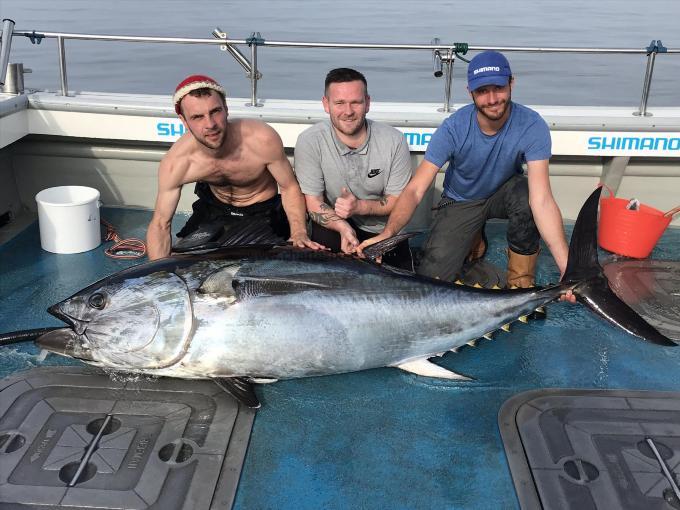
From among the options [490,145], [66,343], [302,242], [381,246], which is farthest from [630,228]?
[66,343]

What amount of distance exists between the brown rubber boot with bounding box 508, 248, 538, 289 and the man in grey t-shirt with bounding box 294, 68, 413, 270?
624 millimetres

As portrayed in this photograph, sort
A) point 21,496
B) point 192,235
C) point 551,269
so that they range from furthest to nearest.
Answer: point 551,269, point 192,235, point 21,496

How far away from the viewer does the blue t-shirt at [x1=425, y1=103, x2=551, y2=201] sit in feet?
11.9

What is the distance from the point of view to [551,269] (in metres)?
4.27

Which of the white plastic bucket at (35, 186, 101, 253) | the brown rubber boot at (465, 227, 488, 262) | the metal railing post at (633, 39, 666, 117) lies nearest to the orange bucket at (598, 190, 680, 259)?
the metal railing post at (633, 39, 666, 117)

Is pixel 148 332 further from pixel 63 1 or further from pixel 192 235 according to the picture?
pixel 63 1

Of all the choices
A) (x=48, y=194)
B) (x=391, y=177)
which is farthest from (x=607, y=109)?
(x=48, y=194)

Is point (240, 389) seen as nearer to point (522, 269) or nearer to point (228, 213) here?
point (228, 213)

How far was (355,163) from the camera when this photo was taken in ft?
12.3

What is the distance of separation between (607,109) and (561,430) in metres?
3.26

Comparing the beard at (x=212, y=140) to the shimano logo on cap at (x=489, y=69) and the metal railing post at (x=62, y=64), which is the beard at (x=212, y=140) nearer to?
the shimano logo on cap at (x=489, y=69)

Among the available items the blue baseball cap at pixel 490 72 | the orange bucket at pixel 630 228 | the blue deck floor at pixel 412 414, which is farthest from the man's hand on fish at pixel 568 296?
the orange bucket at pixel 630 228

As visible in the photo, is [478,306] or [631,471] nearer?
[631,471]

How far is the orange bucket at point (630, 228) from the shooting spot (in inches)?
167
